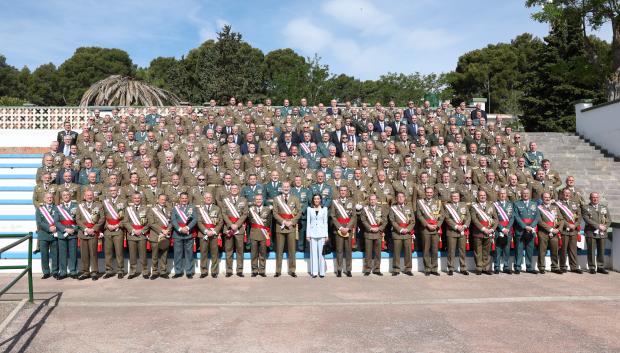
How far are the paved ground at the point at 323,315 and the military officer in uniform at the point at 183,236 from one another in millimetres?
406

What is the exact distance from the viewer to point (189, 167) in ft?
34.7

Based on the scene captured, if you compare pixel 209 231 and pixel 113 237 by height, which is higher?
pixel 209 231

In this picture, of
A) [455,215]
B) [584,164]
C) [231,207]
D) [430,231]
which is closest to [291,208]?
[231,207]

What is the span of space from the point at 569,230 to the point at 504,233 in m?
1.42

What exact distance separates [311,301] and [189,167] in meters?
5.00

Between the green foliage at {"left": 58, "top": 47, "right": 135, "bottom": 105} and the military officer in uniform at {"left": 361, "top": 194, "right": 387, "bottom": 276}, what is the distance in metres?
50.7

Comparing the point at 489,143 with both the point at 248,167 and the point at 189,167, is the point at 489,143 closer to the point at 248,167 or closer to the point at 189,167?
the point at 248,167

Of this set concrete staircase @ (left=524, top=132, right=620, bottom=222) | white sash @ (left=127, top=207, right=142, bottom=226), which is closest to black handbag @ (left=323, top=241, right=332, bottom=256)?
white sash @ (left=127, top=207, right=142, bottom=226)

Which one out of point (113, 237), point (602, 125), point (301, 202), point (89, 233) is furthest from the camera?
point (602, 125)

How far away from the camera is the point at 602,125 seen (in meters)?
15.5

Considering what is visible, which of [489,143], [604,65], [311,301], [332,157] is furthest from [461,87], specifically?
[311,301]

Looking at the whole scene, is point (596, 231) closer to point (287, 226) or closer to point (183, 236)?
point (287, 226)

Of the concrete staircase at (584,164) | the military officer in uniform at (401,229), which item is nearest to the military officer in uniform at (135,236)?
the military officer in uniform at (401,229)

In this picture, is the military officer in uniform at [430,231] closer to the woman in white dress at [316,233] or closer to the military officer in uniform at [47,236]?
the woman in white dress at [316,233]
